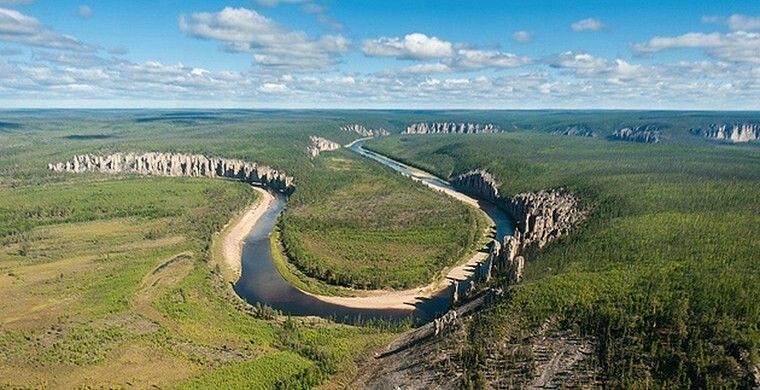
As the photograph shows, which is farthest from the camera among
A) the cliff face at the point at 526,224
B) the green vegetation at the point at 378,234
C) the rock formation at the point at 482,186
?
the rock formation at the point at 482,186

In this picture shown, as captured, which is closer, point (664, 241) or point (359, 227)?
point (664, 241)

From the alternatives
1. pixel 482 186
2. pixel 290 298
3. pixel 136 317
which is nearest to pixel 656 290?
pixel 290 298

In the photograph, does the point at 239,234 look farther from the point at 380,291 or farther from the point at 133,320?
the point at 133,320

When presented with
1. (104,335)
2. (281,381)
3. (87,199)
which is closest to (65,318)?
(104,335)

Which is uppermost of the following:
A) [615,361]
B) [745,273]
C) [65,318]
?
[745,273]

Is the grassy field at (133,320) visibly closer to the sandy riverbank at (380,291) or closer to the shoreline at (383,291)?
the sandy riverbank at (380,291)

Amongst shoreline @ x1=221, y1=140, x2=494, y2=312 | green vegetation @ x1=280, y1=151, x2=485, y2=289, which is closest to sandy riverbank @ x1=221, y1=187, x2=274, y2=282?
shoreline @ x1=221, y1=140, x2=494, y2=312

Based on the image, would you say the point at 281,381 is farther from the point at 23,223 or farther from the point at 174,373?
the point at 23,223

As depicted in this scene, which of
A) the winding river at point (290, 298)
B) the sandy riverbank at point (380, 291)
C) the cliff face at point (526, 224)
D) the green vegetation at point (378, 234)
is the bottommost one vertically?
the winding river at point (290, 298)

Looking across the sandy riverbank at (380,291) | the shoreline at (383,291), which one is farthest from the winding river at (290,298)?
the sandy riverbank at (380,291)

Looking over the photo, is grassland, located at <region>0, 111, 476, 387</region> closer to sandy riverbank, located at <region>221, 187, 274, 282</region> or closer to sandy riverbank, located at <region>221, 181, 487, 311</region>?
sandy riverbank, located at <region>221, 187, 274, 282</region>

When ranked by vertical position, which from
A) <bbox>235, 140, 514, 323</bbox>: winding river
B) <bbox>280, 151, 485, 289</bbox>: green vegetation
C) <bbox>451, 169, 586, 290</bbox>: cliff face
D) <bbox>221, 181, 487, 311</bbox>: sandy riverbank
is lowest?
<bbox>235, 140, 514, 323</bbox>: winding river
